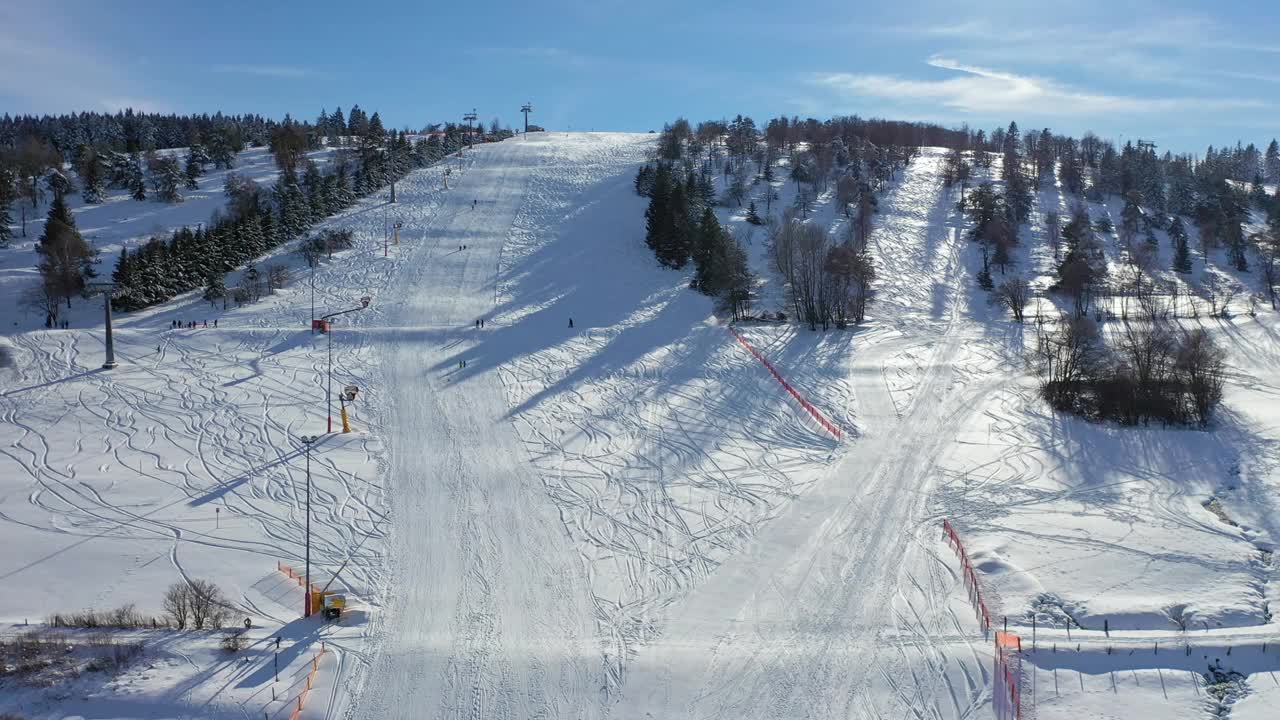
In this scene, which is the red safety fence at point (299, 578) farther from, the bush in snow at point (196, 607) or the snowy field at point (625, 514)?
the bush in snow at point (196, 607)

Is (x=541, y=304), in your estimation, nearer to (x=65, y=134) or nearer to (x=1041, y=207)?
(x=1041, y=207)

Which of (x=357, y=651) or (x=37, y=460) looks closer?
(x=357, y=651)

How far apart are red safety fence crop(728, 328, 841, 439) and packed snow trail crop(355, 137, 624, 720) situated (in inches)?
451

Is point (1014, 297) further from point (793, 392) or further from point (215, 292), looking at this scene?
point (215, 292)

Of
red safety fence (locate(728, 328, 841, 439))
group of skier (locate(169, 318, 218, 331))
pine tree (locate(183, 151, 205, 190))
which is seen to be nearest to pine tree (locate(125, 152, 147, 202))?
pine tree (locate(183, 151, 205, 190))

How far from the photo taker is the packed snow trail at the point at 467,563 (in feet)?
59.4

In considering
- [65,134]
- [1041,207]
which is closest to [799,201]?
[1041,207]

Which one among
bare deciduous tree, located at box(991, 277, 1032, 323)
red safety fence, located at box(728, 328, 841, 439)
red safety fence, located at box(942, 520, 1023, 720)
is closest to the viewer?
red safety fence, located at box(942, 520, 1023, 720)

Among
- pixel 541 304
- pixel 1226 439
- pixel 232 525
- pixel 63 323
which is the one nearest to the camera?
pixel 232 525

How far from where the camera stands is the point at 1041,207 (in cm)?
9125

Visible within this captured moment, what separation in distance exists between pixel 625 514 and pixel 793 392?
15179 mm

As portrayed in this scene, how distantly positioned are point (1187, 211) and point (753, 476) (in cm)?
8661

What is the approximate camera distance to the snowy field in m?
18.3

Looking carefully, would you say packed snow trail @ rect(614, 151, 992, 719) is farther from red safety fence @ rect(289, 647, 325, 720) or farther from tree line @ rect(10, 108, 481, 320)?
tree line @ rect(10, 108, 481, 320)
